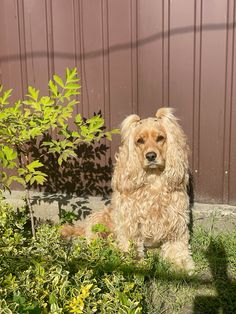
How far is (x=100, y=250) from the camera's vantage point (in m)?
3.58

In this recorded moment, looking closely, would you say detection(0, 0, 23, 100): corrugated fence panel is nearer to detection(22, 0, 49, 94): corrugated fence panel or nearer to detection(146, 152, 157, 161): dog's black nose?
detection(22, 0, 49, 94): corrugated fence panel

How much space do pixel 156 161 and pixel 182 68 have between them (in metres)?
1.24

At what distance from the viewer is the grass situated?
331cm

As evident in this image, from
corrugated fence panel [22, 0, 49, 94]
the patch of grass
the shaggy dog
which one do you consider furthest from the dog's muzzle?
corrugated fence panel [22, 0, 49, 94]

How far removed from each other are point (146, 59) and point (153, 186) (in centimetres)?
139

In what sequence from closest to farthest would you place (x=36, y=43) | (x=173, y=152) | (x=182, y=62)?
(x=173, y=152) < (x=182, y=62) < (x=36, y=43)

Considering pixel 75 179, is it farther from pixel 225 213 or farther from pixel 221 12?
pixel 221 12

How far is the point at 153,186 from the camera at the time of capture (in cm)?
368

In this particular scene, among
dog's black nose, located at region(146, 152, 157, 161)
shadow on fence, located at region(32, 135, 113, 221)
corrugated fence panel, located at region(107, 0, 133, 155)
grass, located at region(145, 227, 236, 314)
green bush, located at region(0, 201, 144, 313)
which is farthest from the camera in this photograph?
shadow on fence, located at region(32, 135, 113, 221)

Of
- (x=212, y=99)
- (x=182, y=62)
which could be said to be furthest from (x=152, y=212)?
(x=182, y=62)

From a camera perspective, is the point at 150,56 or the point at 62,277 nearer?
the point at 62,277

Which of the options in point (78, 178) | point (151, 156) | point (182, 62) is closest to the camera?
point (151, 156)

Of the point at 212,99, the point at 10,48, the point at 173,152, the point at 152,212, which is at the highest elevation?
the point at 10,48

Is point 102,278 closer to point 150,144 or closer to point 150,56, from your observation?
point 150,144
